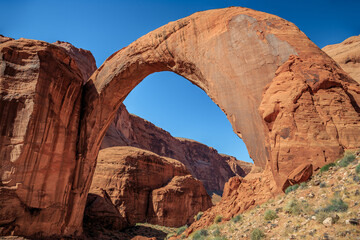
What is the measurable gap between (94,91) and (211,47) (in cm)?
631

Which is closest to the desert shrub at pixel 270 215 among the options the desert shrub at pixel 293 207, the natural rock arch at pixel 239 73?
the desert shrub at pixel 293 207

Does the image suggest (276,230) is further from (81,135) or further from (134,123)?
(134,123)

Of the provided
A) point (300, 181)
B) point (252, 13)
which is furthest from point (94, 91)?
point (300, 181)

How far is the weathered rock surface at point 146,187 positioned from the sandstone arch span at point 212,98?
6.85 metres

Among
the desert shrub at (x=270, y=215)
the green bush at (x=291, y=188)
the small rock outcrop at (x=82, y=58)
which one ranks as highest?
the small rock outcrop at (x=82, y=58)

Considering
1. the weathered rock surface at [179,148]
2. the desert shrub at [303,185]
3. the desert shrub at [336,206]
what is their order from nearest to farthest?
the desert shrub at [336,206] < the desert shrub at [303,185] < the weathered rock surface at [179,148]

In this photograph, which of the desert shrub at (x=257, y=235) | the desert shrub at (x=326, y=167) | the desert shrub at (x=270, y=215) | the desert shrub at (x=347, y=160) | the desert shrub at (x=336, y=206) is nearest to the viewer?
the desert shrub at (x=336, y=206)

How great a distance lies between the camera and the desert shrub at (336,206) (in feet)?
12.3

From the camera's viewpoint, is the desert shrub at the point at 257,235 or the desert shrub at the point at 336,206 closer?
the desert shrub at the point at 336,206

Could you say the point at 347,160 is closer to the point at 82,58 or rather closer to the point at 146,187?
the point at 146,187

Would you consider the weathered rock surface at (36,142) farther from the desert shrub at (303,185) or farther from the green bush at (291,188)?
the desert shrub at (303,185)

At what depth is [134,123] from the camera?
48.4 metres

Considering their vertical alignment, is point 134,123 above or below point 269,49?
above

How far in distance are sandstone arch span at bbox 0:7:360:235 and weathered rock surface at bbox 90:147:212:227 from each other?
22.5 feet
